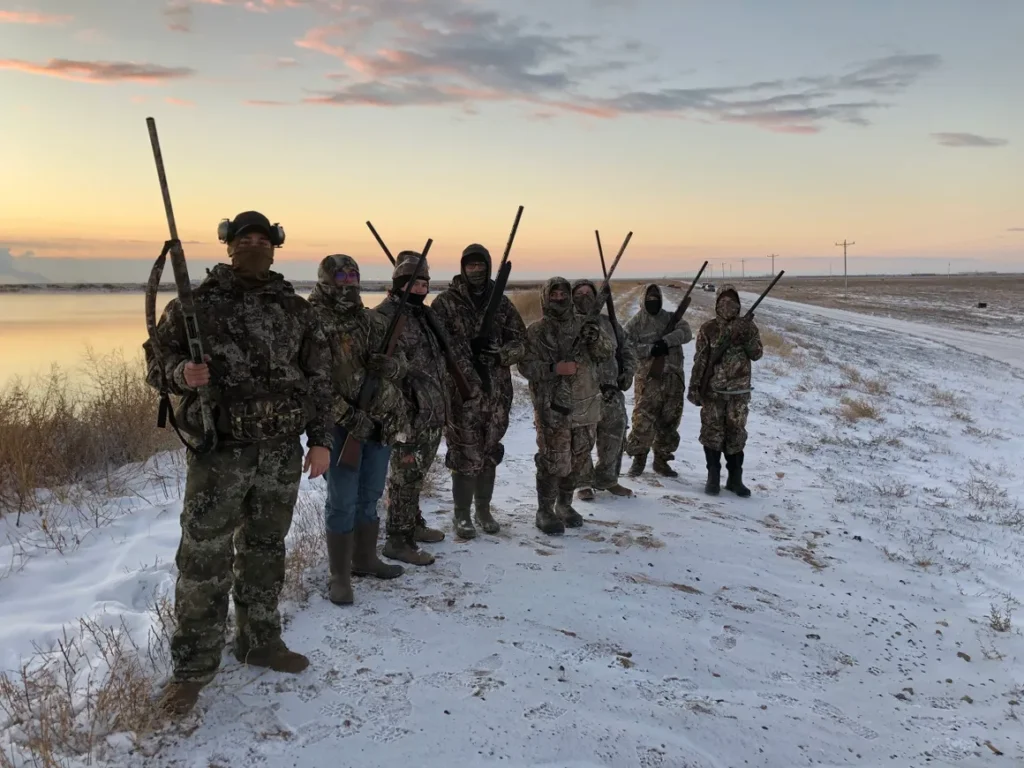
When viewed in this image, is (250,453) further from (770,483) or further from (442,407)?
(770,483)

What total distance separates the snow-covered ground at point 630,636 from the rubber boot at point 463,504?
7.9 inches

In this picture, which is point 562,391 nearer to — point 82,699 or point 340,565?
point 340,565

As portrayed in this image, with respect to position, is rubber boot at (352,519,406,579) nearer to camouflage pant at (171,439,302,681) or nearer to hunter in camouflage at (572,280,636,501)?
camouflage pant at (171,439,302,681)

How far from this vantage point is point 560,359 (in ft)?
17.5

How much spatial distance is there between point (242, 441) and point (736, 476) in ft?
17.3

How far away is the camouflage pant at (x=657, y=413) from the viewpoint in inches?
274

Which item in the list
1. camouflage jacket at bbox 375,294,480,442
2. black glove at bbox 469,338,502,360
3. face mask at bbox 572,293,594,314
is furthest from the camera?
face mask at bbox 572,293,594,314

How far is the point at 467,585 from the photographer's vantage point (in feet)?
13.7

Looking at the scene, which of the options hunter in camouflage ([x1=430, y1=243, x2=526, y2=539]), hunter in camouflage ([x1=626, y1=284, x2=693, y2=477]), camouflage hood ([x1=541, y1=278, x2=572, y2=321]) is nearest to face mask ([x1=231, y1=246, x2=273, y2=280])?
hunter in camouflage ([x1=430, y1=243, x2=526, y2=539])

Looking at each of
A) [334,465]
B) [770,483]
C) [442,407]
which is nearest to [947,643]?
[770,483]

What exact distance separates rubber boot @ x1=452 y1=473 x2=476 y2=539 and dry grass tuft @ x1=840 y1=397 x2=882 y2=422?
8.69 m

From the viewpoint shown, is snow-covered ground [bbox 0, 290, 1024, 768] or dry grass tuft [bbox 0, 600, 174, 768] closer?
dry grass tuft [bbox 0, 600, 174, 768]

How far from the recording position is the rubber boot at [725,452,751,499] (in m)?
6.66

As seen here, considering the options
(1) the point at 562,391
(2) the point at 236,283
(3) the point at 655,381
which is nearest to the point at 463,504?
(1) the point at 562,391
